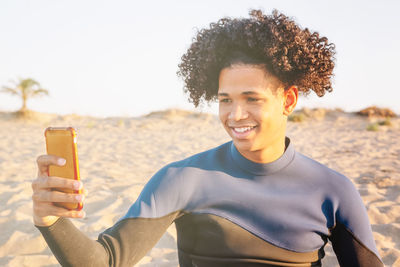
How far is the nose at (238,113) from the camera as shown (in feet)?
5.57

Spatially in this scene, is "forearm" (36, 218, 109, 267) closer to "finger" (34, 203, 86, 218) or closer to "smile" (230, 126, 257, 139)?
"finger" (34, 203, 86, 218)

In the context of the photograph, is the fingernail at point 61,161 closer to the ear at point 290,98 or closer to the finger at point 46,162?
the finger at point 46,162

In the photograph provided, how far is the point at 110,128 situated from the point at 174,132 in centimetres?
239

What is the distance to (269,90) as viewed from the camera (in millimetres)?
1774

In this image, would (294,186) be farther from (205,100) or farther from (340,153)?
(340,153)

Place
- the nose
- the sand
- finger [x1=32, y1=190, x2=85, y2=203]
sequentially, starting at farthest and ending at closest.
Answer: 1. the sand
2. the nose
3. finger [x1=32, y1=190, x2=85, y2=203]

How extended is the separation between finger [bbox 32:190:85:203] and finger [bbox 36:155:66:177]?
76 millimetres

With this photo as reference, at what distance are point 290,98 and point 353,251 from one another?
84 centimetres

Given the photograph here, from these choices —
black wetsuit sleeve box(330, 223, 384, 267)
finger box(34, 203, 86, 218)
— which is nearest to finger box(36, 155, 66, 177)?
finger box(34, 203, 86, 218)

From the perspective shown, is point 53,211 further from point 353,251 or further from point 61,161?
point 353,251

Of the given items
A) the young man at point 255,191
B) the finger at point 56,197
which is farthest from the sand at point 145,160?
the finger at point 56,197

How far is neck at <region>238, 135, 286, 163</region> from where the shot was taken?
1825 mm

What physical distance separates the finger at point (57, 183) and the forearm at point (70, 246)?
173 millimetres

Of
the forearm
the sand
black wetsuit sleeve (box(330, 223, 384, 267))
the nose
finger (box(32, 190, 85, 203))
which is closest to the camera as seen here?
finger (box(32, 190, 85, 203))
